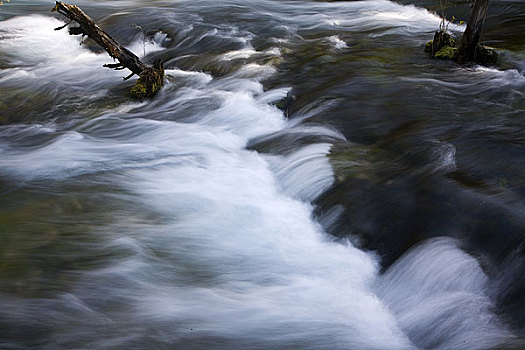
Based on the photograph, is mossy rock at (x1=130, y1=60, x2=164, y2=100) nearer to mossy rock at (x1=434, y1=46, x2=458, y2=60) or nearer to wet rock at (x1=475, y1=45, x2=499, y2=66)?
mossy rock at (x1=434, y1=46, x2=458, y2=60)

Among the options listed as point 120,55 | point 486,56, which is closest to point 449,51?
point 486,56

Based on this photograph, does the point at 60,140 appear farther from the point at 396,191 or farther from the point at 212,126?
the point at 396,191

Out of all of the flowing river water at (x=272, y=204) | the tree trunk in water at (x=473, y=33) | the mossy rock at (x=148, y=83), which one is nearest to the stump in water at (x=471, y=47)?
the tree trunk in water at (x=473, y=33)

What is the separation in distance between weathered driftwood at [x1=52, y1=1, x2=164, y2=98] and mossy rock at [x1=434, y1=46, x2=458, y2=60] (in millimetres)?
4095

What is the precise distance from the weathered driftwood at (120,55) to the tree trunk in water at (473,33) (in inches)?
170

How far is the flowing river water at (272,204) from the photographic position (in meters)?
3.69

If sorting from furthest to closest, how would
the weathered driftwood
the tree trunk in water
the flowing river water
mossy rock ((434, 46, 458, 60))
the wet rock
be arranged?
1. mossy rock ((434, 46, 458, 60))
2. the wet rock
3. the tree trunk in water
4. the weathered driftwood
5. the flowing river water

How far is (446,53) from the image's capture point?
27.6ft

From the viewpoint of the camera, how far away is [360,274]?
4.31 m

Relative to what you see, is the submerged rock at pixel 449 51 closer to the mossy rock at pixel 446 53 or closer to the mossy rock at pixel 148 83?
the mossy rock at pixel 446 53

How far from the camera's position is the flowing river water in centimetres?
369

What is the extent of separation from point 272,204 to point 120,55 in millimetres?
3773

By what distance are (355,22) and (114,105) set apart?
577 centimetres

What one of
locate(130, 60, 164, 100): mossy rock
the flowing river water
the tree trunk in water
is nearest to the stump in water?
the tree trunk in water
